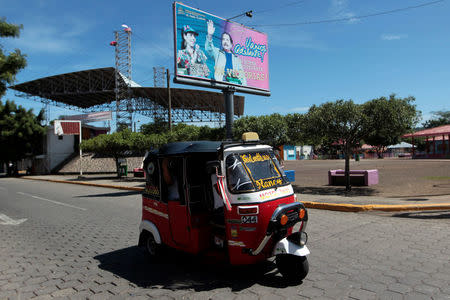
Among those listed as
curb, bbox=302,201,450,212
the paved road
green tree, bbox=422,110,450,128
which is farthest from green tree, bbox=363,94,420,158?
green tree, bbox=422,110,450,128

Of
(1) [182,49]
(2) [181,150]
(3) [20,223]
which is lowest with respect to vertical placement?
(3) [20,223]

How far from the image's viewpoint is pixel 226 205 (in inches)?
159

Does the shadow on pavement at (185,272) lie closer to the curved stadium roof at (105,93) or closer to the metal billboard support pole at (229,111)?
the metal billboard support pole at (229,111)

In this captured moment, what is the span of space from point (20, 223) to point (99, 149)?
18806 millimetres

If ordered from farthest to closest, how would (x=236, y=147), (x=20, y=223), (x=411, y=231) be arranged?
(x=20, y=223), (x=411, y=231), (x=236, y=147)

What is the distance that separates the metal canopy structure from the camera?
47094 mm

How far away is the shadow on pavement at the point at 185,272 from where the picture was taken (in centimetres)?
423

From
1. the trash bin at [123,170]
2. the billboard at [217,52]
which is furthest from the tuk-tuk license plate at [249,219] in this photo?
the trash bin at [123,170]

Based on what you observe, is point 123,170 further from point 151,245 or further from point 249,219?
point 249,219

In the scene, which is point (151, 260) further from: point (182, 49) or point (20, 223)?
point (182, 49)

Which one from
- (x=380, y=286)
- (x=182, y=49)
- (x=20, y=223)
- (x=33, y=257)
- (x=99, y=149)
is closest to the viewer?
(x=380, y=286)

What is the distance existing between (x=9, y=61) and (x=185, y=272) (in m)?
8.29

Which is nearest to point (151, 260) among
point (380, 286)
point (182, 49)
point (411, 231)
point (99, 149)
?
point (380, 286)

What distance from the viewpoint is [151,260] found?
5445 mm
